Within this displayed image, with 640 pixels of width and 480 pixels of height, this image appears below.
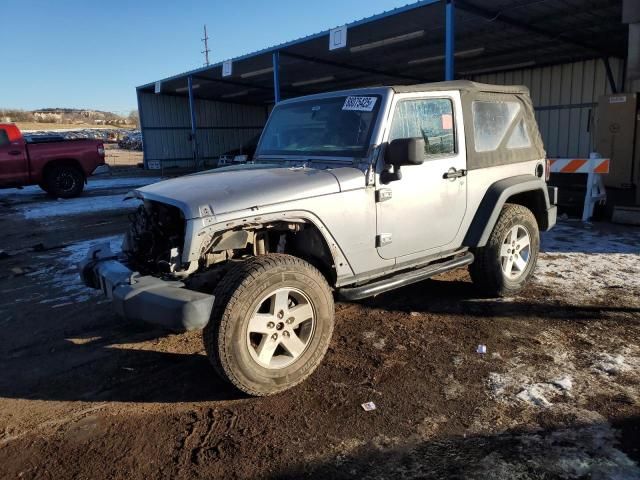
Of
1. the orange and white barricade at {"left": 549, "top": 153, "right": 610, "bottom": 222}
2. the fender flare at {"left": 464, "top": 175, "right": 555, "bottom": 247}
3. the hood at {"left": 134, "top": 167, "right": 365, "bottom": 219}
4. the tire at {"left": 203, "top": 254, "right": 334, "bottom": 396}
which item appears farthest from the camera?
the orange and white barricade at {"left": 549, "top": 153, "right": 610, "bottom": 222}

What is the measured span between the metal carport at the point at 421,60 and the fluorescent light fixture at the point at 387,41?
27 millimetres

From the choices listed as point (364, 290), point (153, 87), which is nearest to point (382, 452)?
point (364, 290)

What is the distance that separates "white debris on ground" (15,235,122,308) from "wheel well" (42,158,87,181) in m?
7.09

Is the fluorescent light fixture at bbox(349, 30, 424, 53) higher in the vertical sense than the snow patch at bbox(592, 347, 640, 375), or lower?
higher

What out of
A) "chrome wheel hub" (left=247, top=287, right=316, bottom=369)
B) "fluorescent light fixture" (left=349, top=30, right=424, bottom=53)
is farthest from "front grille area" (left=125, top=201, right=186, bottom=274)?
"fluorescent light fixture" (left=349, top=30, right=424, bottom=53)

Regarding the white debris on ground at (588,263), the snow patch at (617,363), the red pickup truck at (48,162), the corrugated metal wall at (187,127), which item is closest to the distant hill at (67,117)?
the corrugated metal wall at (187,127)

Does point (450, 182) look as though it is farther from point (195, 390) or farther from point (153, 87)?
point (153, 87)

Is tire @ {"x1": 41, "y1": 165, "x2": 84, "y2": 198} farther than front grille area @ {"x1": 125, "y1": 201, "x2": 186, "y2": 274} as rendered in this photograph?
Yes

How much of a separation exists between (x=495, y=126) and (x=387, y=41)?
31.8 ft

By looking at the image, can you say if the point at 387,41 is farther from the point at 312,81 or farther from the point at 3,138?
the point at 3,138

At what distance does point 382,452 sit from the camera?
271 cm

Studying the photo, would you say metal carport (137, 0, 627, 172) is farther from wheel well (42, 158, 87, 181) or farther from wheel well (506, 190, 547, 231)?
wheel well (42, 158, 87, 181)

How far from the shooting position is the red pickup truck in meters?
13.2

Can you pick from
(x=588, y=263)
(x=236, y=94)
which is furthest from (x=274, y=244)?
(x=236, y=94)
